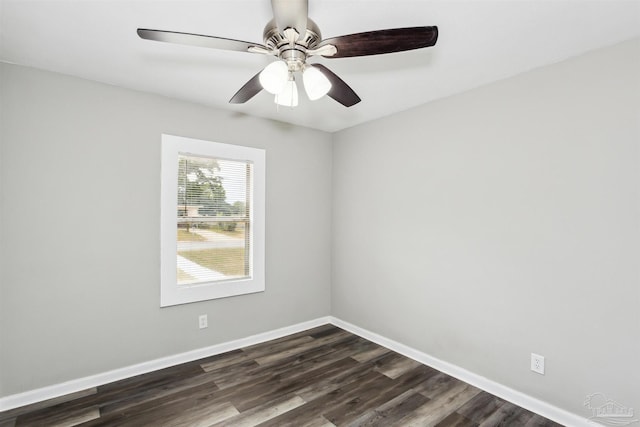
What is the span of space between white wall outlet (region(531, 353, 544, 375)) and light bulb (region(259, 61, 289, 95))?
8.25 feet

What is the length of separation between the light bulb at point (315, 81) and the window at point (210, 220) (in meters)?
1.78

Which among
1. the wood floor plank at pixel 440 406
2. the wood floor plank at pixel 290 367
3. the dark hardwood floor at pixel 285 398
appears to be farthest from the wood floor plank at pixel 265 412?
the wood floor plank at pixel 440 406

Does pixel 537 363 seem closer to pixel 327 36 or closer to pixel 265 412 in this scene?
pixel 265 412

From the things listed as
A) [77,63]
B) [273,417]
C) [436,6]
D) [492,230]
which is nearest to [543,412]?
[492,230]

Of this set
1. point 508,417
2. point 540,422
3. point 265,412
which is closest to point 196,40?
point 265,412

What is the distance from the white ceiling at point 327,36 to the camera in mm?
1688

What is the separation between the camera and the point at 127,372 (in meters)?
2.73

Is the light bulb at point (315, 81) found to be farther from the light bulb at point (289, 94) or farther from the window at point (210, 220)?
Answer: the window at point (210, 220)

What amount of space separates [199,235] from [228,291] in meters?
0.65

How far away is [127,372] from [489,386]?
9.84 feet

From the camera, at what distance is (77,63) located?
231 cm

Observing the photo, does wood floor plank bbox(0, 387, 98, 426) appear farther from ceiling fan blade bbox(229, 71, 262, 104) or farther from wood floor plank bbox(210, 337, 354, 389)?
ceiling fan blade bbox(229, 71, 262, 104)

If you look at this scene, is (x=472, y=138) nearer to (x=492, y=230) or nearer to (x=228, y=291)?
(x=492, y=230)

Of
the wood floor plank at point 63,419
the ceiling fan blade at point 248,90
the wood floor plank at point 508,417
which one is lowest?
the wood floor plank at point 508,417
